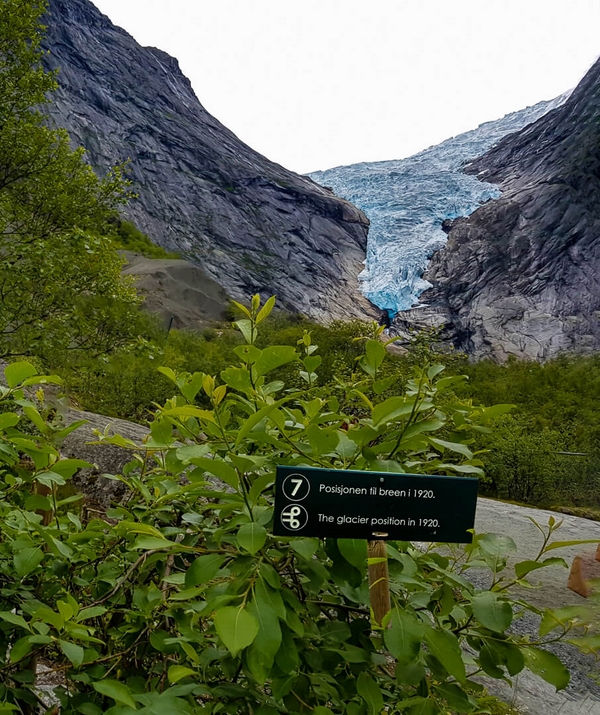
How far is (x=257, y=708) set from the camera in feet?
2.32

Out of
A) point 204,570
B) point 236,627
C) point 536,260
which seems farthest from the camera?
point 536,260

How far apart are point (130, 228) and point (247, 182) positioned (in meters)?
17.3

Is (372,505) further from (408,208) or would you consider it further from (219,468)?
(408,208)

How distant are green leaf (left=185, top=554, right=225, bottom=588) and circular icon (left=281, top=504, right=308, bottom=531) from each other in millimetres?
94

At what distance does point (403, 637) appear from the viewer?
0.65m

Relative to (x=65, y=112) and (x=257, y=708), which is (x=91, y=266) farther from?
(x=65, y=112)

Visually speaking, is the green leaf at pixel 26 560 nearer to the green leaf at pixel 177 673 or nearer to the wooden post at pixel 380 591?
the green leaf at pixel 177 673

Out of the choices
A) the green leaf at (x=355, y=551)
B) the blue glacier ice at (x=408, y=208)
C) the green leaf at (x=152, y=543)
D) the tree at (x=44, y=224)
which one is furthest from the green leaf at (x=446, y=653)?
the blue glacier ice at (x=408, y=208)

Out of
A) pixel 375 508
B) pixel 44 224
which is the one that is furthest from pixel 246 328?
pixel 44 224

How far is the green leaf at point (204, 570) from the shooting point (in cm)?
64

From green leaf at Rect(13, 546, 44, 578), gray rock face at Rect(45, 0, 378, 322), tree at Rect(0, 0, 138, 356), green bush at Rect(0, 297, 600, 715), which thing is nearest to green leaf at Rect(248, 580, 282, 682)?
green bush at Rect(0, 297, 600, 715)

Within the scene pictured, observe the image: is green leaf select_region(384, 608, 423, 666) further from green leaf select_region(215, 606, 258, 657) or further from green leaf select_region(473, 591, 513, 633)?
green leaf select_region(215, 606, 258, 657)

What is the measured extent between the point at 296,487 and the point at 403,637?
224 millimetres

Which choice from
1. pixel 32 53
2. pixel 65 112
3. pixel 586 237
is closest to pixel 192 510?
pixel 32 53
